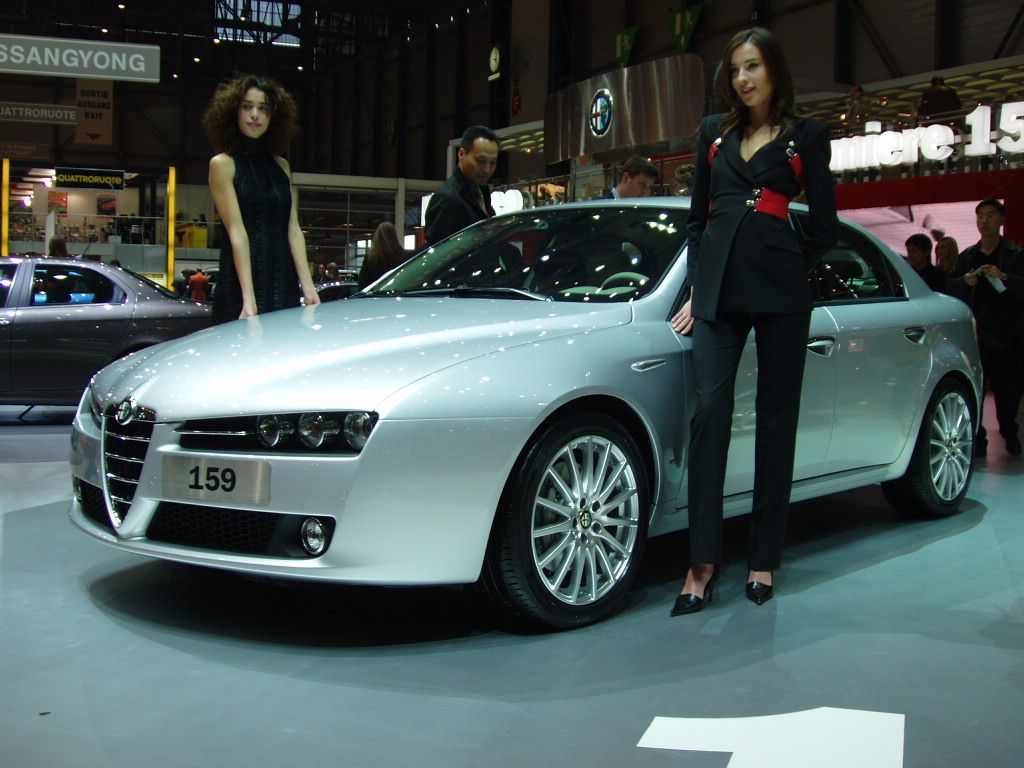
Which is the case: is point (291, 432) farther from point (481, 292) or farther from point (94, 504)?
point (481, 292)

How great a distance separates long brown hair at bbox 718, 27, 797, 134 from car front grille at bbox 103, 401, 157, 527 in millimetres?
1939

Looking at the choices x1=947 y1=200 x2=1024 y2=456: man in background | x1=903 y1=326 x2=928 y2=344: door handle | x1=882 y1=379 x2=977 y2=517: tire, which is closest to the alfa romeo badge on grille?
x1=903 y1=326 x2=928 y2=344: door handle

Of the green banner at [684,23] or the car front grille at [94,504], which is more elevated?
the green banner at [684,23]

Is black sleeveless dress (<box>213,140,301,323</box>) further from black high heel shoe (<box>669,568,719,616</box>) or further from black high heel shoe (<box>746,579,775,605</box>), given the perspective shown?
black high heel shoe (<box>746,579,775,605</box>)

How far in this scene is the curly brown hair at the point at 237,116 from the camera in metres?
4.16

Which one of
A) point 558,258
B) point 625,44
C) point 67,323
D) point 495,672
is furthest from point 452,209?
point 625,44

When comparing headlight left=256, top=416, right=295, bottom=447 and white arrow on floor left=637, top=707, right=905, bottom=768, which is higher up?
headlight left=256, top=416, right=295, bottom=447

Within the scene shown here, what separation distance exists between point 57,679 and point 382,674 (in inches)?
30.9

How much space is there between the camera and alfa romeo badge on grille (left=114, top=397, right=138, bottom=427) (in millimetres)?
3020

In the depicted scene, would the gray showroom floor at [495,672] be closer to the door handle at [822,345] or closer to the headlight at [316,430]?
the headlight at [316,430]

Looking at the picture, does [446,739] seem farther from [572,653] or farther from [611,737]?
[572,653]

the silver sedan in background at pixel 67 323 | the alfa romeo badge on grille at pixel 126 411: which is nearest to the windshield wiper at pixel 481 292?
the alfa romeo badge on grille at pixel 126 411

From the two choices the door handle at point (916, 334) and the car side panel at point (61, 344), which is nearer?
the door handle at point (916, 334)

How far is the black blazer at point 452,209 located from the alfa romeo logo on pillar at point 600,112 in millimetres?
10548
